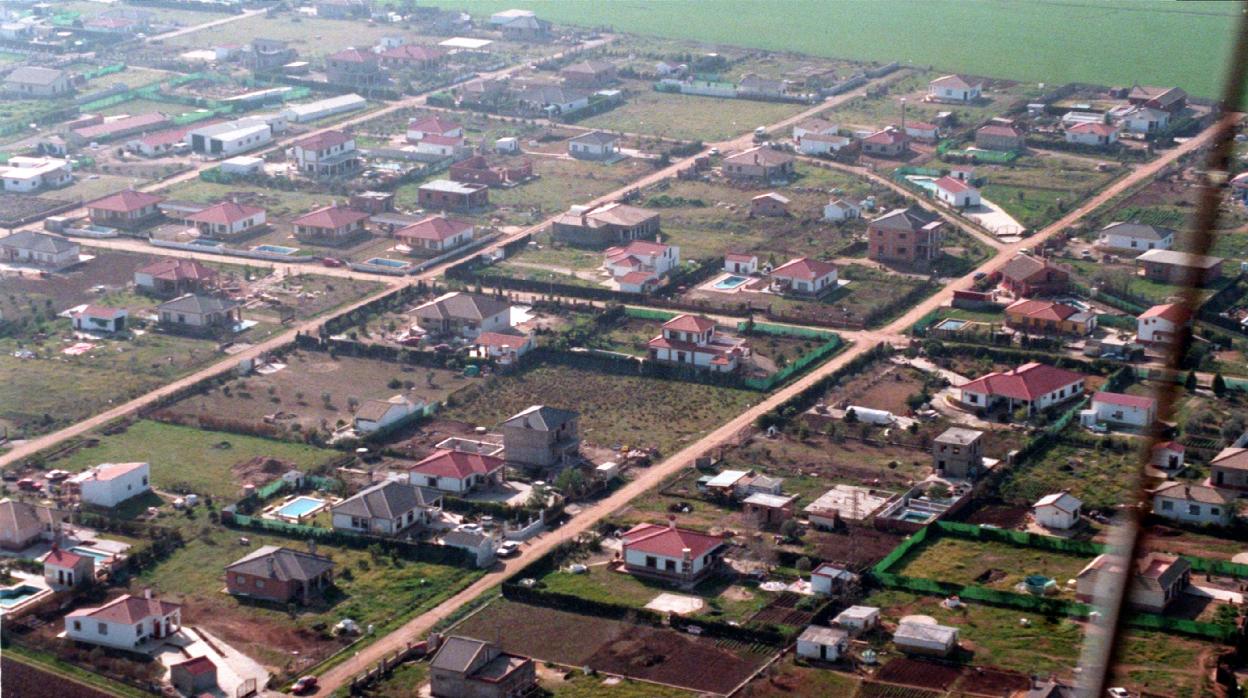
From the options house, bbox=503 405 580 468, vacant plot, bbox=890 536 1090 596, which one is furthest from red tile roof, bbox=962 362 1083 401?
house, bbox=503 405 580 468

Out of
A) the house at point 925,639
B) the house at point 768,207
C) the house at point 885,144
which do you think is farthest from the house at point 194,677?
the house at point 885,144

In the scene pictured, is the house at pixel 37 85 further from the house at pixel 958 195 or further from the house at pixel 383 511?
the house at pixel 383 511

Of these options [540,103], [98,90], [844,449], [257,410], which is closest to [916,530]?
[844,449]

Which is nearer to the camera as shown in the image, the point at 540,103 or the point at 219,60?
the point at 540,103

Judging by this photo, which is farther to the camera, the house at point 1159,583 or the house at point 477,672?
the house at point 1159,583

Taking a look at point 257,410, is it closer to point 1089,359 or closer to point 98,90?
point 1089,359

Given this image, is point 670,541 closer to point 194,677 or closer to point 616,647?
point 616,647

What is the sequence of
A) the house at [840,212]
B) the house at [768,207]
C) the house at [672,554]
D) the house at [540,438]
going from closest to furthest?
the house at [672,554] → the house at [540,438] → the house at [840,212] → the house at [768,207]
